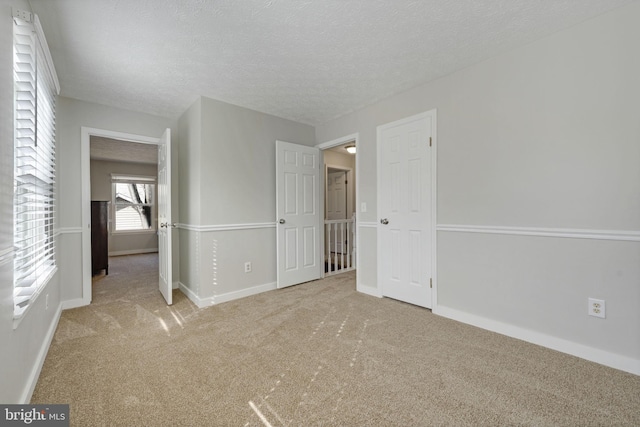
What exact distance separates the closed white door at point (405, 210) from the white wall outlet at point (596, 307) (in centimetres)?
119

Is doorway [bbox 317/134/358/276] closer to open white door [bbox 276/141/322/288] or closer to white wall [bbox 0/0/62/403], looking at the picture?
open white door [bbox 276/141/322/288]

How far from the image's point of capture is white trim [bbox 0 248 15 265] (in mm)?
1253

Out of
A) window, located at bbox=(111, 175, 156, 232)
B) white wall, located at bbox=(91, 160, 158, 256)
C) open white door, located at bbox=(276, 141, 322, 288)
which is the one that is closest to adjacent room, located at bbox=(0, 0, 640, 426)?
open white door, located at bbox=(276, 141, 322, 288)

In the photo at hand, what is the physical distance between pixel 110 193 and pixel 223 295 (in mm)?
5658

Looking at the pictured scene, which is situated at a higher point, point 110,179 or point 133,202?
point 110,179

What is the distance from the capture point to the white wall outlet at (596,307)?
1.92 meters

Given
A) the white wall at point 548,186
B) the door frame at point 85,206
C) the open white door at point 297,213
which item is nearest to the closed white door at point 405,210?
the white wall at point 548,186

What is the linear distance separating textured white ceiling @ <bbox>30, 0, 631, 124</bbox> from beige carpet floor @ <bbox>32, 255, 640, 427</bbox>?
2.35 metres

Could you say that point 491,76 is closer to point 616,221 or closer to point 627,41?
point 627,41

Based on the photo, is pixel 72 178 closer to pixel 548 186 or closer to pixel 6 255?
pixel 6 255

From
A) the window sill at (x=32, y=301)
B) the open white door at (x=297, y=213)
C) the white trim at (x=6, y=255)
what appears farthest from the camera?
the open white door at (x=297, y=213)

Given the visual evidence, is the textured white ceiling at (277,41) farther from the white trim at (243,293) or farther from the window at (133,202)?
the window at (133,202)

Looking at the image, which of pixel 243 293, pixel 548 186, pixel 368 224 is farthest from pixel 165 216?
pixel 548 186

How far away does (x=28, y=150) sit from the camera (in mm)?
1784
